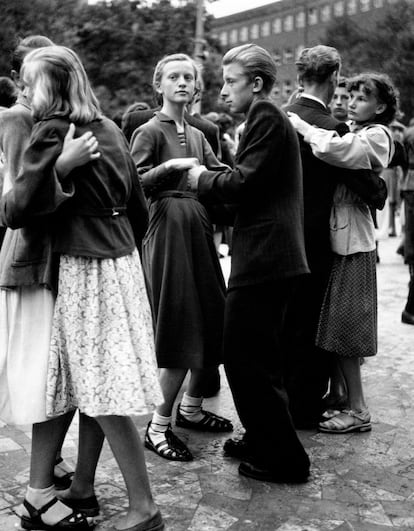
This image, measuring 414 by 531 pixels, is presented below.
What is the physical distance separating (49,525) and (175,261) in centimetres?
150

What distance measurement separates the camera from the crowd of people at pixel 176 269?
10.1 feet

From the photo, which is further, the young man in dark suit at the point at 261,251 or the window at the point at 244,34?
the window at the point at 244,34

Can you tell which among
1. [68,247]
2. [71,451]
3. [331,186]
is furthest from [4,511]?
[331,186]

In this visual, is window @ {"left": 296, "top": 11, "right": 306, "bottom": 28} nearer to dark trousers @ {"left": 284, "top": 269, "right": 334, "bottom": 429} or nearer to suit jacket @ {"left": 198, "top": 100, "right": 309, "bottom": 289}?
dark trousers @ {"left": 284, "top": 269, "right": 334, "bottom": 429}

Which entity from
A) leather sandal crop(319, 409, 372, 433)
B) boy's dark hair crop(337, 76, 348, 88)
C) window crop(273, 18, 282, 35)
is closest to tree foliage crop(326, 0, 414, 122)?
boy's dark hair crop(337, 76, 348, 88)

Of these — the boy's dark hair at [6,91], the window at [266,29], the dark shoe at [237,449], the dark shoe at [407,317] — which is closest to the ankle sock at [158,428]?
the dark shoe at [237,449]

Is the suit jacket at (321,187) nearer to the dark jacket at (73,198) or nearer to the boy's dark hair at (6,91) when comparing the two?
the dark jacket at (73,198)

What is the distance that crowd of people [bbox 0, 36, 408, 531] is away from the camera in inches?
121

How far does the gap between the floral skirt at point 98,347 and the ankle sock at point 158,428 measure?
3.55ft

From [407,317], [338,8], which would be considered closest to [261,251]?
[407,317]

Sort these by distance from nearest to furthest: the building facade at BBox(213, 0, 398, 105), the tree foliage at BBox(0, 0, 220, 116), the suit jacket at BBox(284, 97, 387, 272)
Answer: the suit jacket at BBox(284, 97, 387, 272), the tree foliage at BBox(0, 0, 220, 116), the building facade at BBox(213, 0, 398, 105)

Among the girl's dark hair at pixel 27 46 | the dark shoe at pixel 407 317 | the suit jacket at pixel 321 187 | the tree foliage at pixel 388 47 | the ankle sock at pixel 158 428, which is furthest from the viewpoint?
the tree foliage at pixel 388 47

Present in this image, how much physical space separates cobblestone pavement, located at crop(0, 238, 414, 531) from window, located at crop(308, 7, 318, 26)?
300 ft

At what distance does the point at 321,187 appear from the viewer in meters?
4.48
